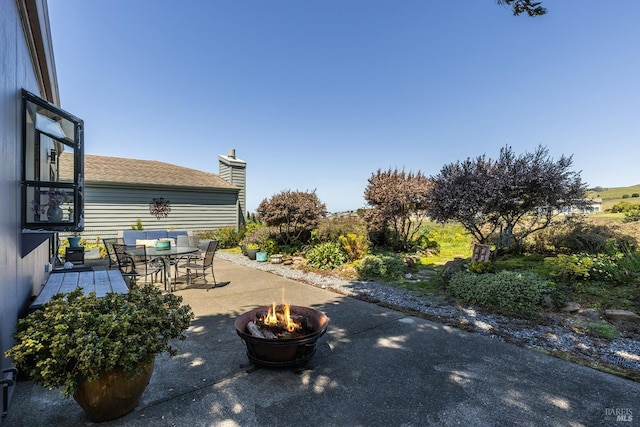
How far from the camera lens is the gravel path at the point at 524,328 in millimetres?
3268

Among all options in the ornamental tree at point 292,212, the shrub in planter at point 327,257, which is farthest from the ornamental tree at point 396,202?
the shrub in planter at point 327,257

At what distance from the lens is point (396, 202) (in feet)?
32.0

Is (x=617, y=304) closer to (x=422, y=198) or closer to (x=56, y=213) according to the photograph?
(x=422, y=198)

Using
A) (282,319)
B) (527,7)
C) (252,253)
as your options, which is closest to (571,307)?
(527,7)

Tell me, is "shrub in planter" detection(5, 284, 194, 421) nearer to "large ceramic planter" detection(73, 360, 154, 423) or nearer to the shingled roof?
"large ceramic planter" detection(73, 360, 154, 423)

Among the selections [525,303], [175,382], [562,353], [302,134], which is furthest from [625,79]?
[302,134]

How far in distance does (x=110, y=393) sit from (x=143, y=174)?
13.6 meters

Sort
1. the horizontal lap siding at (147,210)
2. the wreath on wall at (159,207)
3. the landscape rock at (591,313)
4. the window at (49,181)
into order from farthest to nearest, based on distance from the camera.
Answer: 1. the wreath on wall at (159,207)
2. the horizontal lap siding at (147,210)
3. the landscape rock at (591,313)
4. the window at (49,181)

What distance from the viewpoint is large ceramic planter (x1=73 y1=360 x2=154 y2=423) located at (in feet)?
6.44

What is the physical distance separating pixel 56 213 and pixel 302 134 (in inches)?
504

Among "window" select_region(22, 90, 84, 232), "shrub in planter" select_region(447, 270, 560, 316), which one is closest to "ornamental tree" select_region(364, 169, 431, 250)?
"shrub in planter" select_region(447, 270, 560, 316)

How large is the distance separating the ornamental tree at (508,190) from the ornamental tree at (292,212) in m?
4.75

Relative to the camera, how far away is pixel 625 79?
6.34 meters

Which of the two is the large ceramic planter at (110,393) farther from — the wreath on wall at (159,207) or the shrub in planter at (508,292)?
the wreath on wall at (159,207)
